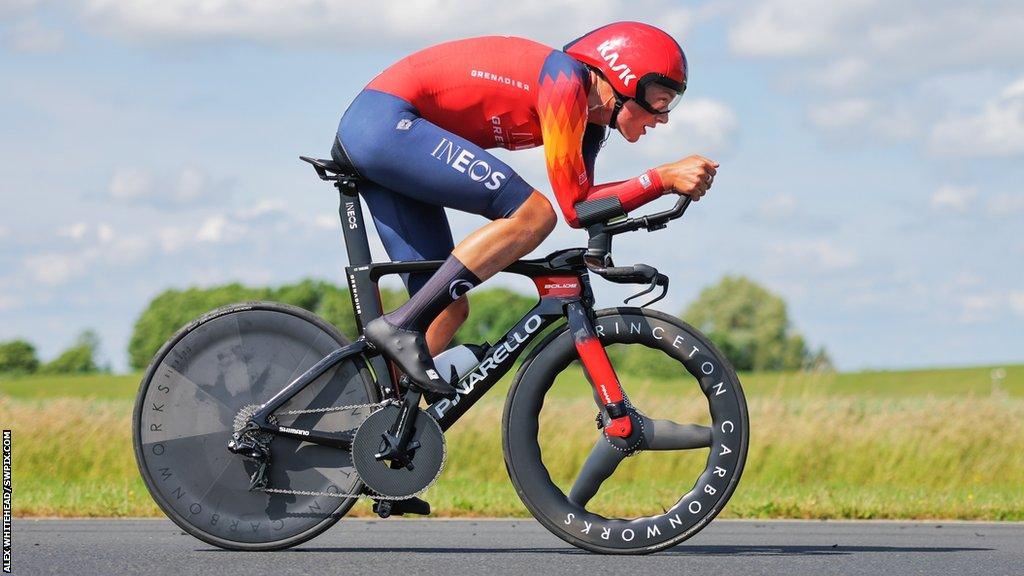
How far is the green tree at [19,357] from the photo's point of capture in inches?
2464

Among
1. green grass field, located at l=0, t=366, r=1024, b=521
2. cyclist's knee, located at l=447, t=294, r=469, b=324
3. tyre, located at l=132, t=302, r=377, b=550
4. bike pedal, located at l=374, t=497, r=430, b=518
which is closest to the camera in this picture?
bike pedal, located at l=374, t=497, r=430, b=518

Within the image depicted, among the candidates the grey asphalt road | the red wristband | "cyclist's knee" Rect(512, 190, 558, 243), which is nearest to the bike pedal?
the grey asphalt road

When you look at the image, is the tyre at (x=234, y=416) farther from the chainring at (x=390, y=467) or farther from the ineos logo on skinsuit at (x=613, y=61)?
the ineos logo on skinsuit at (x=613, y=61)

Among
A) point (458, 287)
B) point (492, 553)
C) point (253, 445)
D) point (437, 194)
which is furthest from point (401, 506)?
point (437, 194)

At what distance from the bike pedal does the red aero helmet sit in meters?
1.99

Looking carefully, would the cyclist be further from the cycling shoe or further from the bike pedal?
the bike pedal

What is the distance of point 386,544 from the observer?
6.42 m

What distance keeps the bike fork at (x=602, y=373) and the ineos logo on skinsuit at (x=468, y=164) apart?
2.29 feet

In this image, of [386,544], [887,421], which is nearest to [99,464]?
[386,544]

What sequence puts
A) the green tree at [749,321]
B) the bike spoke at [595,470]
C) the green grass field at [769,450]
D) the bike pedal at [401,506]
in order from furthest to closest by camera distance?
the green tree at [749,321]
the green grass field at [769,450]
the bike spoke at [595,470]
the bike pedal at [401,506]

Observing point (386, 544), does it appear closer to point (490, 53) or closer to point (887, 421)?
point (490, 53)

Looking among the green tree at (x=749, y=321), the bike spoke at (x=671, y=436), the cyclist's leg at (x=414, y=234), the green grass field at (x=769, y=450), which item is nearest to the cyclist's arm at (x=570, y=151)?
the cyclist's leg at (x=414, y=234)

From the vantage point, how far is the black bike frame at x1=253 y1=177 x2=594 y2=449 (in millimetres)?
5555

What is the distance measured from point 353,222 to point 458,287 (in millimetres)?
591
